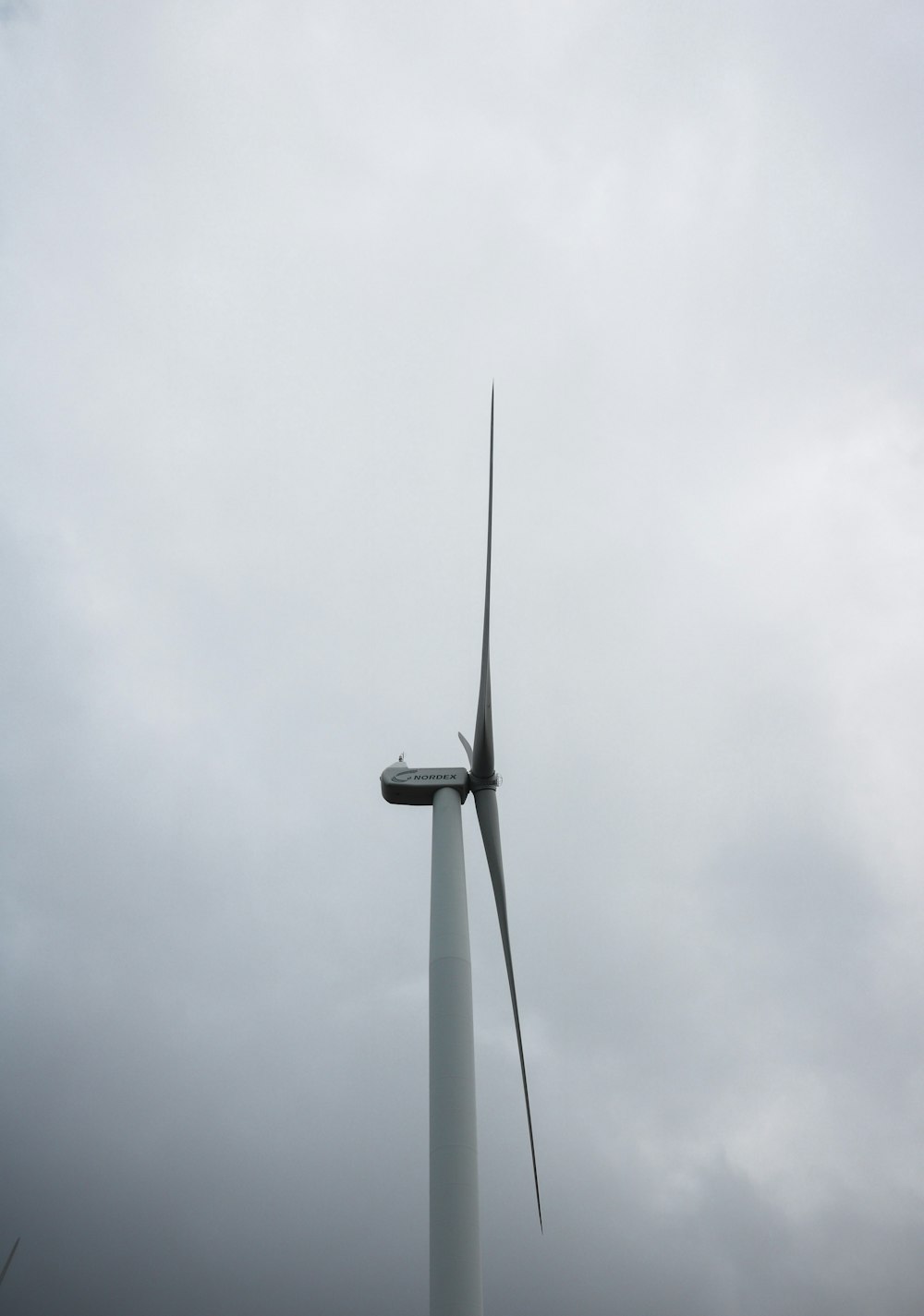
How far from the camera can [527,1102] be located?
26.4 metres

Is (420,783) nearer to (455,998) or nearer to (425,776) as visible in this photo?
(425,776)

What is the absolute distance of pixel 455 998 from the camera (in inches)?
837

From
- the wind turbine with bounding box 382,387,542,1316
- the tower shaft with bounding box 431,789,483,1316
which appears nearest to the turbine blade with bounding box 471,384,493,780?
the wind turbine with bounding box 382,387,542,1316

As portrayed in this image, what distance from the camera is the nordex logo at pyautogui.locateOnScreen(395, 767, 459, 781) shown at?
27.8 meters

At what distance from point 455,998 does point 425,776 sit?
26.8ft

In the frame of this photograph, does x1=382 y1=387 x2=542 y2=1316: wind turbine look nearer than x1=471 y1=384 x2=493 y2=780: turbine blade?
Yes

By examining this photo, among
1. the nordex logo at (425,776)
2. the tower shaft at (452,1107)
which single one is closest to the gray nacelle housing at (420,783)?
the nordex logo at (425,776)

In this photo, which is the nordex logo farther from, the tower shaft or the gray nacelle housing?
the tower shaft

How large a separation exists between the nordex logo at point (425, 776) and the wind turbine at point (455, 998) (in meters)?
0.03

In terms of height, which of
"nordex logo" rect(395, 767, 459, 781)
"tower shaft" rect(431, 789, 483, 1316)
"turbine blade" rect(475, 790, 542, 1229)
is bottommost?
"tower shaft" rect(431, 789, 483, 1316)

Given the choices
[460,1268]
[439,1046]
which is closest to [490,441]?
[439,1046]

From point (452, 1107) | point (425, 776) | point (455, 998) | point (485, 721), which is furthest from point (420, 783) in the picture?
point (452, 1107)

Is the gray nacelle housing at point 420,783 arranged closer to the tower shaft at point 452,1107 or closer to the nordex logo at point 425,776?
the nordex logo at point 425,776

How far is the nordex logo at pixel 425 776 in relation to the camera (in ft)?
91.0
